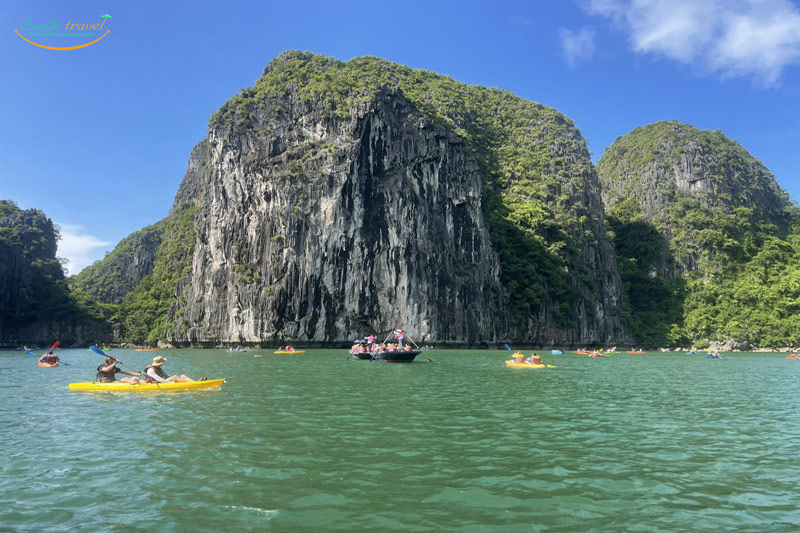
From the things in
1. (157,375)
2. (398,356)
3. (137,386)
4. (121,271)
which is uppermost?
(121,271)

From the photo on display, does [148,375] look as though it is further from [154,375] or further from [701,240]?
→ [701,240]

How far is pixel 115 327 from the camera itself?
97688 mm

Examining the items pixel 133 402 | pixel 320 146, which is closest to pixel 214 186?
pixel 320 146

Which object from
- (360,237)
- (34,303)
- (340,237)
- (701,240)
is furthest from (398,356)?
(34,303)

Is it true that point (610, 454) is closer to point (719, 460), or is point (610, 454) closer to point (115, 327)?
point (719, 460)

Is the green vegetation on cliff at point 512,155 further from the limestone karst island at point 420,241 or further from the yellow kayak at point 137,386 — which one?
the yellow kayak at point 137,386

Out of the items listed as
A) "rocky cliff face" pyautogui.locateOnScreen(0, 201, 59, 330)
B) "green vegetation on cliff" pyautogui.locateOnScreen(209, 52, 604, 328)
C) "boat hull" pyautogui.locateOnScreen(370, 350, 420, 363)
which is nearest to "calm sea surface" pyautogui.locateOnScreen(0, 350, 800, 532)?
"boat hull" pyautogui.locateOnScreen(370, 350, 420, 363)

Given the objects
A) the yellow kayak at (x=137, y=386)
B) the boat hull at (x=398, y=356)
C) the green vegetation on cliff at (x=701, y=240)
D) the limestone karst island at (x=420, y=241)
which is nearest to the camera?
the yellow kayak at (x=137, y=386)

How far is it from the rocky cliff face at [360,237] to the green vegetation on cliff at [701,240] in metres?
14.2

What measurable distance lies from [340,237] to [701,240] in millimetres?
75341

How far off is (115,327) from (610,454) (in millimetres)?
107251

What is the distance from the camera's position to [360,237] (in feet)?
228

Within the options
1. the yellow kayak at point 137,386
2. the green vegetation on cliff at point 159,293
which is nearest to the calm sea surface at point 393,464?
the yellow kayak at point 137,386

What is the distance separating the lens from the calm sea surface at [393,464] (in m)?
6.32
